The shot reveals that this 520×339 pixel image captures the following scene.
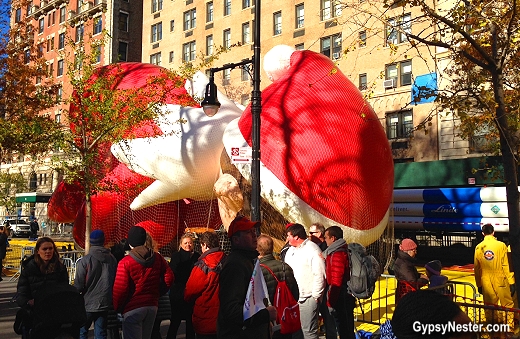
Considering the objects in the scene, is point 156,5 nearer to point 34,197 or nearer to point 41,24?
point 34,197

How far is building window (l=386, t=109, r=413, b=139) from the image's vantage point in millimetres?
29719

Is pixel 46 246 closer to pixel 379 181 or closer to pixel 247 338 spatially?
pixel 247 338

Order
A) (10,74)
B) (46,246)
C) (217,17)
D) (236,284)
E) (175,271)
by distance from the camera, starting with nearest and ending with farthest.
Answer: (236,284)
(46,246)
(175,271)
(10,74)
(217,17)

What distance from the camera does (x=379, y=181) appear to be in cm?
1113

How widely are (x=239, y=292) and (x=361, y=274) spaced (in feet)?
12.1

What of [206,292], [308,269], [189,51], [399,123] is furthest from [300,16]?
[206,292]

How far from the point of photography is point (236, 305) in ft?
14.2

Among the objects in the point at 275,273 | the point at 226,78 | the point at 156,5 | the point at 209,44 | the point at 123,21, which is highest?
the point at 123,21

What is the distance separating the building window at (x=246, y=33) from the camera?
125 ft

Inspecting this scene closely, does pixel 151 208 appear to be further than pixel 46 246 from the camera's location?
Yes

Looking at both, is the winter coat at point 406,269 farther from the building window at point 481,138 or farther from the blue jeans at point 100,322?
the building window at point 481,138

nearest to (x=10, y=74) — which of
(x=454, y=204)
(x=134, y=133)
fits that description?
(x=134, y=133)

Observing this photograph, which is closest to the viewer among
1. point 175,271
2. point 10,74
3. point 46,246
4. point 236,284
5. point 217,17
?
point 236,284

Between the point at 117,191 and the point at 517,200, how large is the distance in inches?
396
